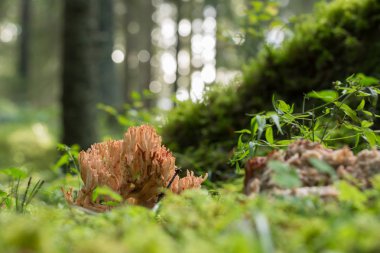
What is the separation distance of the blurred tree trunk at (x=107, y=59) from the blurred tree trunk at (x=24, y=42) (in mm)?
12958

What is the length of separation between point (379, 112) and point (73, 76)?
183 inches

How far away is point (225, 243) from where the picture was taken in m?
1.05

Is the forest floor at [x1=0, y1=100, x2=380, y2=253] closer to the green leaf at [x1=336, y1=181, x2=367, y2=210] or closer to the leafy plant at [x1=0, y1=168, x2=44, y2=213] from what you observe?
the green leaf at [x1=336, y1=181, x2=367, y2=210]

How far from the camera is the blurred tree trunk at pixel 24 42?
25.2 meters

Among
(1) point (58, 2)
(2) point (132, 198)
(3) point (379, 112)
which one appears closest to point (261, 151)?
(3) point (379, 112)

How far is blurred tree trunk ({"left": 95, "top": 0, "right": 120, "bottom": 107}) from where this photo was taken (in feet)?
44.5

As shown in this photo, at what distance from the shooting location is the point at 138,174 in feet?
7.25

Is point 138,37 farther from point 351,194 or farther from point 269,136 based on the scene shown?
point 351,194

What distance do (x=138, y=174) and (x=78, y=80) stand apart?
502 centimetres

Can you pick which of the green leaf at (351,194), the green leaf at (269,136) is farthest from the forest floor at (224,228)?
the green leaf at (269,136)

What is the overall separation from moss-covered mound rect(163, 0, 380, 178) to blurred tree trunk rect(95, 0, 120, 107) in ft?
30.5

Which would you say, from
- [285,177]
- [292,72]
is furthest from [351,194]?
[292,72]

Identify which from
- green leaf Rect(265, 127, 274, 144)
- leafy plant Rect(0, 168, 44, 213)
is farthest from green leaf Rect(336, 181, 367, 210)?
leafy plant Rect(0, 168, 44, 213)

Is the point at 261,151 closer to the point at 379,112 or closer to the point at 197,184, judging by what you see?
the point at 379,112
